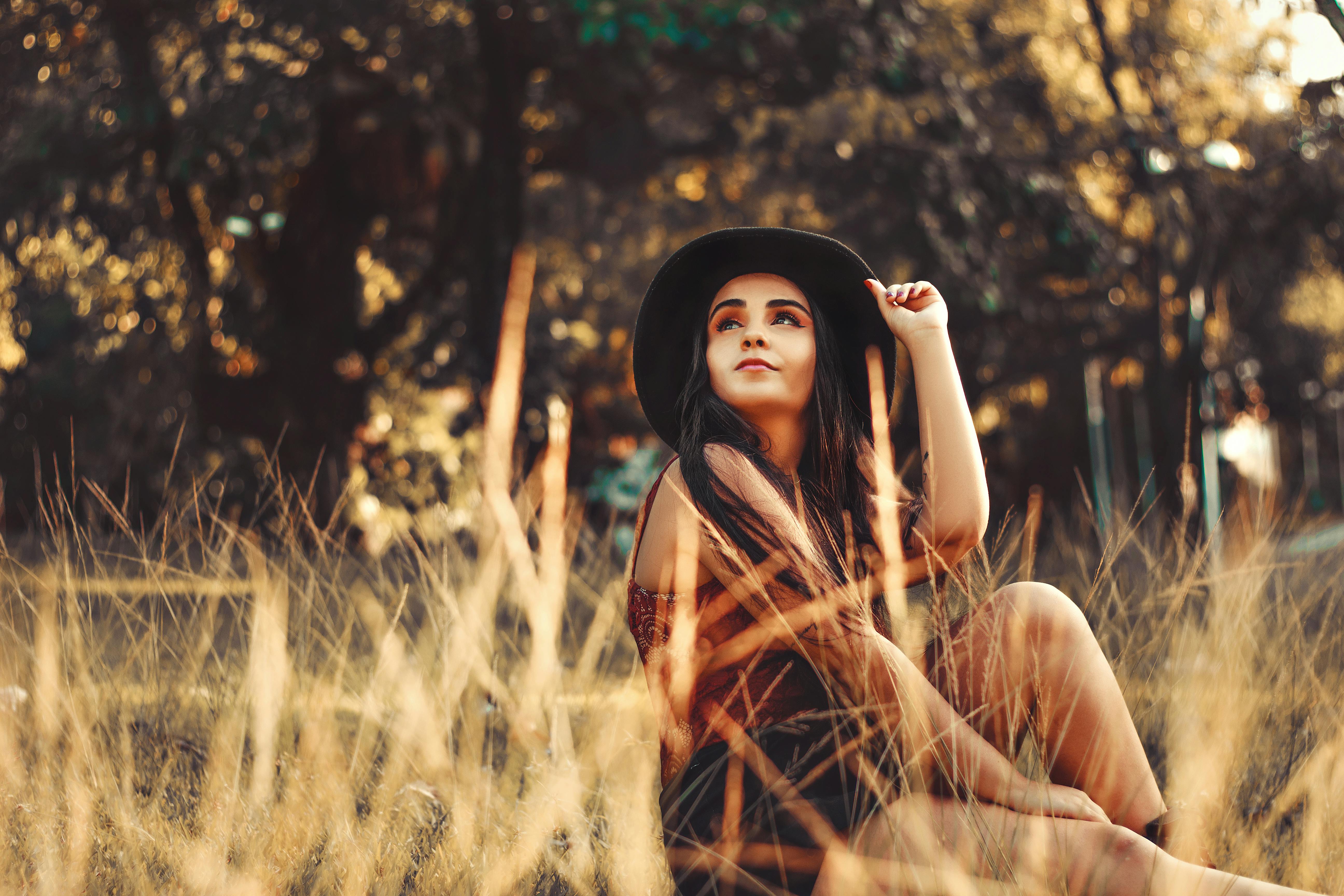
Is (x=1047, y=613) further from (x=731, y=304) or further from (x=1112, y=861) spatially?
(x=731, y=304)

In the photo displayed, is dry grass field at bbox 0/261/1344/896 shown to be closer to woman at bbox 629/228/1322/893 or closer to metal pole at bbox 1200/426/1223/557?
woman at bbox 629/228/1322/893

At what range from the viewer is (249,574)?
10.3 ft

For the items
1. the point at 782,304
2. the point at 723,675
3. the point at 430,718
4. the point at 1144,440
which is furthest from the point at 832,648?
the point at 1144,440

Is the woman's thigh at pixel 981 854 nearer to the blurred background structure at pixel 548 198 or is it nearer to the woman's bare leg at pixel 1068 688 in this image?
the woman's bare leg at pixel 1068 688

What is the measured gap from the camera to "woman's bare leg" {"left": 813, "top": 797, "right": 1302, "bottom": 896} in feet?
4.62

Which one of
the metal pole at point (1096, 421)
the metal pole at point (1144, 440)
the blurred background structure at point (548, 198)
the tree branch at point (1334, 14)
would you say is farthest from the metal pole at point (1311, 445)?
the tree branch at point (1334, 14)

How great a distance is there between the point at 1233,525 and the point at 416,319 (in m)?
7.03

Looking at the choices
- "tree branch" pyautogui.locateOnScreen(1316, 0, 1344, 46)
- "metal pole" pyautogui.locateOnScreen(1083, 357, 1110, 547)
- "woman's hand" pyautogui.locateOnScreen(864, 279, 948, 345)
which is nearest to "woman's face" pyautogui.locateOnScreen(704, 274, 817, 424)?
"woman's hand" pyautogui.locateOnScreen(864, 279, 948, 345)

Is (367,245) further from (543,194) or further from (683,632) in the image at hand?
(683,632)

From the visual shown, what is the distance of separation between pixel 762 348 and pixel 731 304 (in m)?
0.12

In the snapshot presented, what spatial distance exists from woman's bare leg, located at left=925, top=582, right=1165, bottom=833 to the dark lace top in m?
0.25

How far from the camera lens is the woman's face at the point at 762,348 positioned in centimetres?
180

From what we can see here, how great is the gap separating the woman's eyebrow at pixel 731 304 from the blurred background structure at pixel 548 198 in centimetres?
195

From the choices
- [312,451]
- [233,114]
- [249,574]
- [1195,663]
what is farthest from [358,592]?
[312,451]
